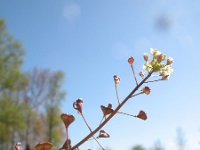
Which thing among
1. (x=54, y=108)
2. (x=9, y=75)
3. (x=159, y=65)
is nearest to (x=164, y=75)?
(x=159, y=65)

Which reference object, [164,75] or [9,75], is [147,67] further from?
[9,75]

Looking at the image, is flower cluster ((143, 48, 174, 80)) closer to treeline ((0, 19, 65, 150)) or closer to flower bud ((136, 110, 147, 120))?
flower bud ((136, 110, 147, 120))

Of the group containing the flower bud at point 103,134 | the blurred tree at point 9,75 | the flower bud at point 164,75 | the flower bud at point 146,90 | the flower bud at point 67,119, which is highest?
the blurred tree at point 9,75

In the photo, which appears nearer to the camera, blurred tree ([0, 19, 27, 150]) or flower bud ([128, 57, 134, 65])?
flower bud ([128, 57, 134, 65])

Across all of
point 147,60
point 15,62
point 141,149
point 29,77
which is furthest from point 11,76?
point 141,149

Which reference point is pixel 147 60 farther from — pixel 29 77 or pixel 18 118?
pixel 29 77

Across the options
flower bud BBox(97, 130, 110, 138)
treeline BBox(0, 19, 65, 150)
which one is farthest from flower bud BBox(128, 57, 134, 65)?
treeline BBox(0, 19, 65, 150)

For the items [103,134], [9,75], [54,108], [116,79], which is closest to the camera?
[103,134]

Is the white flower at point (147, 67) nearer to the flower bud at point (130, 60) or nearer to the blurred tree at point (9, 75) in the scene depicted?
the flower bud at point (130, 60)

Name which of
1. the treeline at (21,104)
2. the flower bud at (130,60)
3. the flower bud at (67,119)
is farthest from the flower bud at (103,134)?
the treeline at (21,104)

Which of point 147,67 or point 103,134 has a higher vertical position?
point 147,67

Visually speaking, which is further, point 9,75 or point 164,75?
point 9,75
